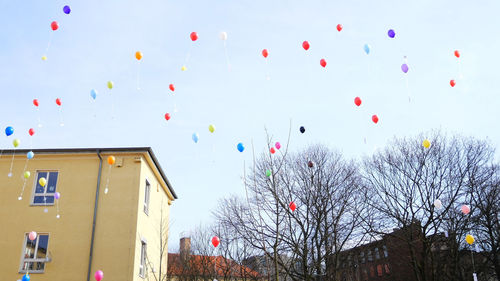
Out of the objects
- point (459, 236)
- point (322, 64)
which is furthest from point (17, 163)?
point (459, 236)

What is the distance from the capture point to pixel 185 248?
28.4 meters

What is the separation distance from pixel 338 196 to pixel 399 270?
943 inches

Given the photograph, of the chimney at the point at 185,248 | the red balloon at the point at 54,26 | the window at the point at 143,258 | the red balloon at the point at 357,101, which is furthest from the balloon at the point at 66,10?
the chimney at the point at 185,248

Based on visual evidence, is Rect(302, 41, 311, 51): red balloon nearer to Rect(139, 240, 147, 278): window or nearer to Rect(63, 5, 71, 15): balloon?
Rect(63, 5, 71, 15): balloon

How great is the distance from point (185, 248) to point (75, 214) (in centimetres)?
1660

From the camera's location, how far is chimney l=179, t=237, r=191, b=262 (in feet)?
86.1

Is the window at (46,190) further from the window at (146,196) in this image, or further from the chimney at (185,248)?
the chimney at (185,248)

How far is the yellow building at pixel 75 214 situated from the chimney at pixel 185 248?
12397mm

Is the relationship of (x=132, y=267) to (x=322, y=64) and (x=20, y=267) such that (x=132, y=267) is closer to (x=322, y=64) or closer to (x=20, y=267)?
(x=20, y=267)

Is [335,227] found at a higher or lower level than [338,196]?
lower

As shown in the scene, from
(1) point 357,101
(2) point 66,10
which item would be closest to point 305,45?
(1) point 357,101

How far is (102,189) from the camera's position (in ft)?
43.0

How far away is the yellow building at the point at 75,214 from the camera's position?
12.1m

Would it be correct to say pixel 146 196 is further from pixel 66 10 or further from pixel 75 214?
pixel 66 10
